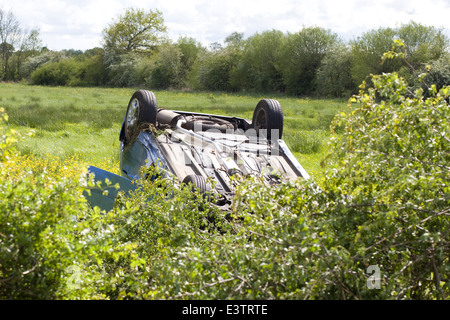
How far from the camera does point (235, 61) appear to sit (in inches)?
1937

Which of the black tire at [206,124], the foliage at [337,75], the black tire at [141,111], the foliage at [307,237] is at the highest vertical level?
the foliage at [337,75]

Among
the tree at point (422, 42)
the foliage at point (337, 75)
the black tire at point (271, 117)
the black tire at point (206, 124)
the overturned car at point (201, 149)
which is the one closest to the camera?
the overturned car at point (201, 149)

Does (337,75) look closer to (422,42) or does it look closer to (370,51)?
(370,51)

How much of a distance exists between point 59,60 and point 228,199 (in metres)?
65.0

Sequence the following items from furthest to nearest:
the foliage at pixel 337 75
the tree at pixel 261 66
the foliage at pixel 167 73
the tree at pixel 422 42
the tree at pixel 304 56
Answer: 1. the foliage at pixel 167 73
2. the tree at pixel 261 66
3. the tree at pixel 304 56
4. the foliage at pixel 337 75
5. the tree at pixel 422 42

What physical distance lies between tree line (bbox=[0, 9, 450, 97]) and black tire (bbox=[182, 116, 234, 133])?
66.0ft

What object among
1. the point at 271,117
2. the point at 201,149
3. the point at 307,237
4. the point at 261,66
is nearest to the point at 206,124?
the point at 271,117

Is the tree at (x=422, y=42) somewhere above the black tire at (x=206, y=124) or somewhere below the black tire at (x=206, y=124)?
above

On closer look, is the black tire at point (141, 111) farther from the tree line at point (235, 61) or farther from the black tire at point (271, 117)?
the tree line at point (235, 61)

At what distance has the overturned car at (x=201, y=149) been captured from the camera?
197 inches

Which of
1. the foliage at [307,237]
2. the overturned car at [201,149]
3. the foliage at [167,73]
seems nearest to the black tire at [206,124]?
the overturned car at [201,149]

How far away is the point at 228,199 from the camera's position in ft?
14.4

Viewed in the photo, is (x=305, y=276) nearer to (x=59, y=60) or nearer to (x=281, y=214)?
(x=281, y=214)
